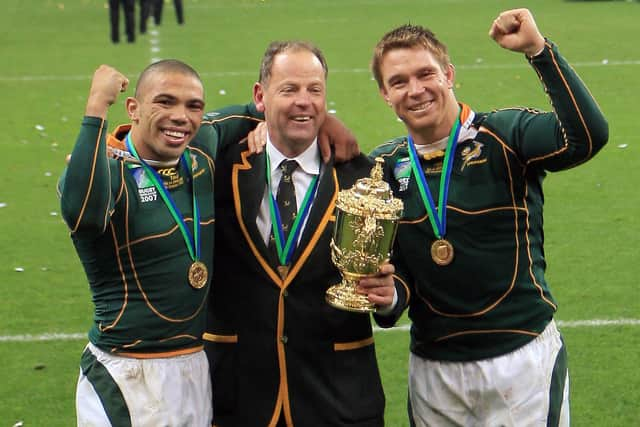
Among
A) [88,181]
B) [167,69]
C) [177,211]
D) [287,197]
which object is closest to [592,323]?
[287,197]

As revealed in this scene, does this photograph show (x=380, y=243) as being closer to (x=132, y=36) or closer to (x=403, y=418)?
(x=403, y=418)

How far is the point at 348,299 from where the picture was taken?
4246mm

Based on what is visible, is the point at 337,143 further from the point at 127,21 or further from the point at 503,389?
the point at 127,21

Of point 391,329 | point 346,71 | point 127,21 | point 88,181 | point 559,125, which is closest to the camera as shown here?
point 88,181

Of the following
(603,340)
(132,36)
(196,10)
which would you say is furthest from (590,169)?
(196,10)

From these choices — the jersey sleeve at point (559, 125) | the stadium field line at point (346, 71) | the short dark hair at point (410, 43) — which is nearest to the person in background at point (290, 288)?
the short dark hair at point (410, 43)

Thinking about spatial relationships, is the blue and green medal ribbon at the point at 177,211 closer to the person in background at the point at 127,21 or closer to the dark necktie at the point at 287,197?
the dark necktie at the point at 287,197

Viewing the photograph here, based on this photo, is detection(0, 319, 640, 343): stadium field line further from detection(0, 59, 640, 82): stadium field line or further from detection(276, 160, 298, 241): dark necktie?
detection(0, 59, 640, 82): stadium field line

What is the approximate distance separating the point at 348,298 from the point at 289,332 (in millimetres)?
392

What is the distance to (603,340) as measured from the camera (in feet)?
24.6

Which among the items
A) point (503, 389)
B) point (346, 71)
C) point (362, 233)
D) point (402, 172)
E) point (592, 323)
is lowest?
point (592, 323)

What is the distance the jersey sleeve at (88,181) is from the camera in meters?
4.05

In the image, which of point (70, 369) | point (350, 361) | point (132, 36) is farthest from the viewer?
point (132, 36)

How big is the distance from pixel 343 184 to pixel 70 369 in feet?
10.5
